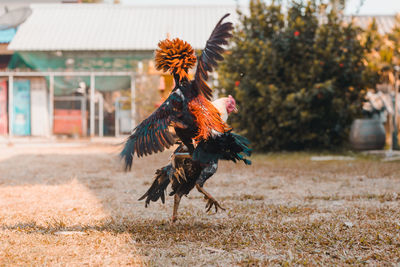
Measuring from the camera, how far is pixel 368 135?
41.4 feet

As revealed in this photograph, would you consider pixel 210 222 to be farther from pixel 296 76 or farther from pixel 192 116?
pixel 296 76

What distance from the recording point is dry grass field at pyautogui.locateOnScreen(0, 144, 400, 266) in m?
3.35

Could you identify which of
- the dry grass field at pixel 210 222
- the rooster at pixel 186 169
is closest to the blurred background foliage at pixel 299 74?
the dry grass field at pixel 210 222

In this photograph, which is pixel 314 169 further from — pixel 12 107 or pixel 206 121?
pixel 12 107

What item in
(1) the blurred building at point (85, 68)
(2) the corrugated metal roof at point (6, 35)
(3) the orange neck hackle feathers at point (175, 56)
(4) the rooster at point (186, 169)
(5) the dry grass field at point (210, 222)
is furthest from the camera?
(2) the corrugated metal roof at point (6, 35)

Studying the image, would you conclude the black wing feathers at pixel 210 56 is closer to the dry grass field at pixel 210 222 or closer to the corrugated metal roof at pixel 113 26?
the dry grass field at pixel 210 222

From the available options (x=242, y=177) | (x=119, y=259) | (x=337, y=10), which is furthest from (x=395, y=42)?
(x=119, y=259)


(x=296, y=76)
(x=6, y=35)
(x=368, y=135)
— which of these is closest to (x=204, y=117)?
(x=296, y=76)

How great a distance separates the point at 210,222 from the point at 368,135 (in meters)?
9.35

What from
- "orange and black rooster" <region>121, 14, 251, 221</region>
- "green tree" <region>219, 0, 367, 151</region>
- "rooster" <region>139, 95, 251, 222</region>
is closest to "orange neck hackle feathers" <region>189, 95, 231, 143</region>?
"orange and black rooster" <region>121, 14, 251, 221</region>

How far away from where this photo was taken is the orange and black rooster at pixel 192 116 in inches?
148

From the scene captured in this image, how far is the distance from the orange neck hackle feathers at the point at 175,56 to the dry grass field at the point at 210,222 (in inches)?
34.1

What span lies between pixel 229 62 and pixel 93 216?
9.65m

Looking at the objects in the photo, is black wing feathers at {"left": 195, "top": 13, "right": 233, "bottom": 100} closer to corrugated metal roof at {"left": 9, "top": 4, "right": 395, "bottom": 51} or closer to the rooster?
the rooster
